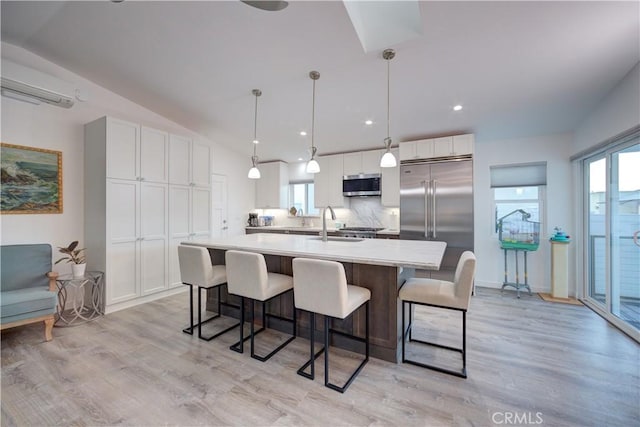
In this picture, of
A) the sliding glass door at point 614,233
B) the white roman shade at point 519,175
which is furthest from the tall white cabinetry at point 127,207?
the sliding glass door at point 614,233

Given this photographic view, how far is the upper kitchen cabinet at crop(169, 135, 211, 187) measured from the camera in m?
3.98

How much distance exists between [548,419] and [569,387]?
469 millimetres

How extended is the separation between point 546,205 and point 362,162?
9.61 feet

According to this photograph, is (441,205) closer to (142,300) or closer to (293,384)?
(293,384)

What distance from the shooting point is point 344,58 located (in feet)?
8.59

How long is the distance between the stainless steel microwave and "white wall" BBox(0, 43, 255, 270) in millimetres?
3445

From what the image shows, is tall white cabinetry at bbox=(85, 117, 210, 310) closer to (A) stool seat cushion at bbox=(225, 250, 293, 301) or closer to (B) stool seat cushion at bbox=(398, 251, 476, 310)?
(A) stool seat cushion at bbox=(225, 250, 293, 301)

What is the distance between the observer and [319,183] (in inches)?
215

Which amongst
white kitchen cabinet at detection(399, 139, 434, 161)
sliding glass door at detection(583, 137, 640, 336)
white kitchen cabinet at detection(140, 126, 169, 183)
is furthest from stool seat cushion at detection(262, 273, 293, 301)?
sliding glass door at detection(583, 137, 640, 336)

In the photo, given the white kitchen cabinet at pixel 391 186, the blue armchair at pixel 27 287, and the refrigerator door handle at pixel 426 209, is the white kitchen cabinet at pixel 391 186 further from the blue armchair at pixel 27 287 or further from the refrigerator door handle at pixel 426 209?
the blue armchair at pixel 27 287

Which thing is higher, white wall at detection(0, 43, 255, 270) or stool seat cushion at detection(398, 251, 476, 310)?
white wall at detection(0, 43, 255, 270)

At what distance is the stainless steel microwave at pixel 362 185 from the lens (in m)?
4.87

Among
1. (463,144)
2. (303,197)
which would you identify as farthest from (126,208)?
(463,144)

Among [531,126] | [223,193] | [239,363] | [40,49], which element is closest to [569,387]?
[239,363]
